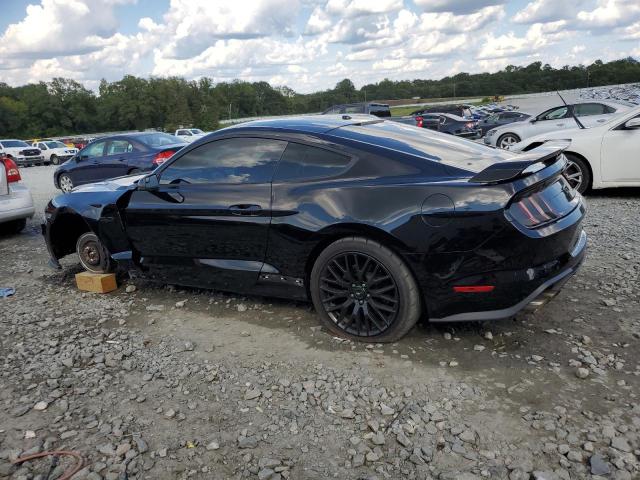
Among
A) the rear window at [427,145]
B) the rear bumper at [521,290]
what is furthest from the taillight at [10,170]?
the rear bumper at [521,290]

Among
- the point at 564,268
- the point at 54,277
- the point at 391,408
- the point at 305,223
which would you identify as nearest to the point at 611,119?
the point at 564,268

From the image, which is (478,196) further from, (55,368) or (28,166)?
(28,166)

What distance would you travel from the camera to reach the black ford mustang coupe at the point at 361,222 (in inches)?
128

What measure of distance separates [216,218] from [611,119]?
22.3 feet

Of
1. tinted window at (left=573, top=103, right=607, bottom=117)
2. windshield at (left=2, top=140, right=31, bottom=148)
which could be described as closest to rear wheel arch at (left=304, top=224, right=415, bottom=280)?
tinted window at (left=573, top=103, right=607, bottom=117)

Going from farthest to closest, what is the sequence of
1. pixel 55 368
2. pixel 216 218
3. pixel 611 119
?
pixel 611 119 → pixel 216 218 → pixel 55 368

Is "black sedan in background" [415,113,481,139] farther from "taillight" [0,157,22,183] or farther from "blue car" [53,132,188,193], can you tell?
"taillight" [0,157,22,183]

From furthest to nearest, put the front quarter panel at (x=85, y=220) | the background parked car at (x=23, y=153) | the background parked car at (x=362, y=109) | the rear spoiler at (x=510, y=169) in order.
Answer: the background parked car at (x=23, y=153) → the background parked car at (x=362, y=109) → the front quarter panel at (x=85, y=220) → the rear spoiler at (x=510, y=169)

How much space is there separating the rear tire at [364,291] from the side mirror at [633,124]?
20.2ft

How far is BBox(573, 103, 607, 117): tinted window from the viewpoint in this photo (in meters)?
15.6

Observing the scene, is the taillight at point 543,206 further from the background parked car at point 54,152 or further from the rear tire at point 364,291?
the background parked car at point 54,152

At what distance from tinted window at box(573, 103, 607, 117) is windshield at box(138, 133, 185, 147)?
11.8 meters

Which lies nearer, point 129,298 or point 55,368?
point 55,368

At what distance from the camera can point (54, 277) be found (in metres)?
5.88
